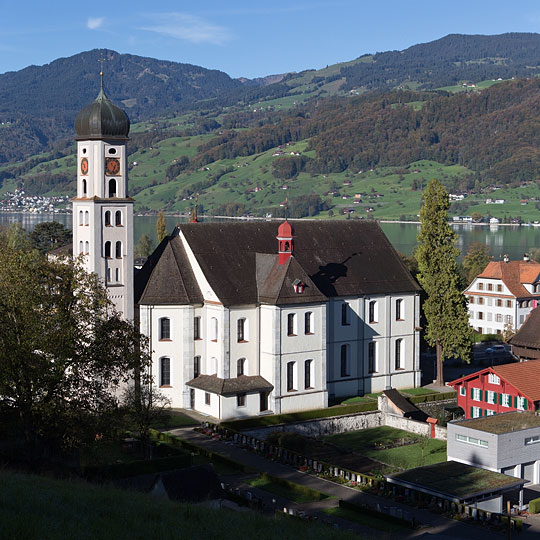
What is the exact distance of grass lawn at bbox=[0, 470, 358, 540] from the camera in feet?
87.7

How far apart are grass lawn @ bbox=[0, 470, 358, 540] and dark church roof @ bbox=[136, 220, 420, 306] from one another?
2601cm

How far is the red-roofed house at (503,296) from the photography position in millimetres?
92375

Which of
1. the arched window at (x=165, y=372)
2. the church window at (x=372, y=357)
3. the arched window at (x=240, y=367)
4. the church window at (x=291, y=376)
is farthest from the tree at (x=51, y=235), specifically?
the church window at (x=291, y=376)

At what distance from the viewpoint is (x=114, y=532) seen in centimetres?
2738

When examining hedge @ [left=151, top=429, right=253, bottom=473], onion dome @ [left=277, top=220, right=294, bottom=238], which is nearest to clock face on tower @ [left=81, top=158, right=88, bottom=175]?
onion dome @ [left=277, top=220, right=294, bottom=238]

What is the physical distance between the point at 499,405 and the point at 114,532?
115ft

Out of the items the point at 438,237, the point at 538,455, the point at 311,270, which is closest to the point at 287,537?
the point at 538,455

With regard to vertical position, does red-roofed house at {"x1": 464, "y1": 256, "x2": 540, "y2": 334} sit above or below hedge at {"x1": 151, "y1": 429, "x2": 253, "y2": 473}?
above

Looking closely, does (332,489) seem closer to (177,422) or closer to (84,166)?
(177,422)

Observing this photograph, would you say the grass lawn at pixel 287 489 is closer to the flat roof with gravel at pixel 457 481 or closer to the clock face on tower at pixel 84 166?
the flat roof with gravel at pixel 457 481

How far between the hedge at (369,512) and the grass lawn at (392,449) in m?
8.51

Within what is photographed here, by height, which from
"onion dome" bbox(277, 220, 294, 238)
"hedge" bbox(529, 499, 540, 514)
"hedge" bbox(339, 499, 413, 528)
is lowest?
"hedge" bbox(529, 499, 540, 514)

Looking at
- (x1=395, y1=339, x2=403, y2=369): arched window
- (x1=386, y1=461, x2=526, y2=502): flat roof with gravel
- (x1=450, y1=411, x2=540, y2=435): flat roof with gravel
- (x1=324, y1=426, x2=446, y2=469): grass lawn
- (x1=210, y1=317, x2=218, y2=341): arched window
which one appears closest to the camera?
(x1=386, y1=461, x2=526, y2=502): flat roof with gravel

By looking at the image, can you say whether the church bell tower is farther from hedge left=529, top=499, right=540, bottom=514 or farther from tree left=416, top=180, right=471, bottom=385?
hedge left=529, top=499, right=540, bottom=514
